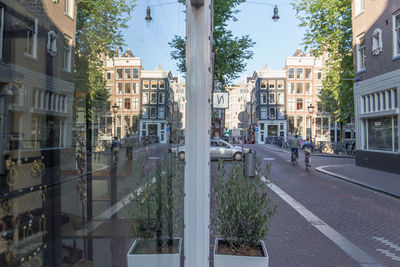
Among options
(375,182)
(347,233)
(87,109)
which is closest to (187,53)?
(87,109)

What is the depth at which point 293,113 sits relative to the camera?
53875 millimetres

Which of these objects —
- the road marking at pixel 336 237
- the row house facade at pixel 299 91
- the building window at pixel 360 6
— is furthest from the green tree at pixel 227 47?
the row house facade at pixel 299 91

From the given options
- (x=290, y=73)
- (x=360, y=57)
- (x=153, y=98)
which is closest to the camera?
(x=153, y=98)

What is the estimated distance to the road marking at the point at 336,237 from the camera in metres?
3.81

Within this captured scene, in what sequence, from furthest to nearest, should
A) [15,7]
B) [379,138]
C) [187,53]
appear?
[379,138], [187,53], [15,7]

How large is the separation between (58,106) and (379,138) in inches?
641

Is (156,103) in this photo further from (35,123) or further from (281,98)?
(281,98)

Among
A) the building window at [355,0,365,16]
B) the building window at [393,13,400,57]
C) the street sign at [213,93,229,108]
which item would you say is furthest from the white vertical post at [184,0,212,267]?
the building window at [355,0,365,16]

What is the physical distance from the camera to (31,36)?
101cm

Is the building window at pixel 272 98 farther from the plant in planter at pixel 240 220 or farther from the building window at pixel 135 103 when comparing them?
the building window at pixel 135 103

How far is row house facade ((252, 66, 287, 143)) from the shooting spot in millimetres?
54938

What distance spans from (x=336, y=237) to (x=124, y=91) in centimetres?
456

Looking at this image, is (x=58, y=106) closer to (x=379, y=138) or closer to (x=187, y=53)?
(x=187, y=53)

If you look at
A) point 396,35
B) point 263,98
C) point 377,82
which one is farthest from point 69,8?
point 263,98
